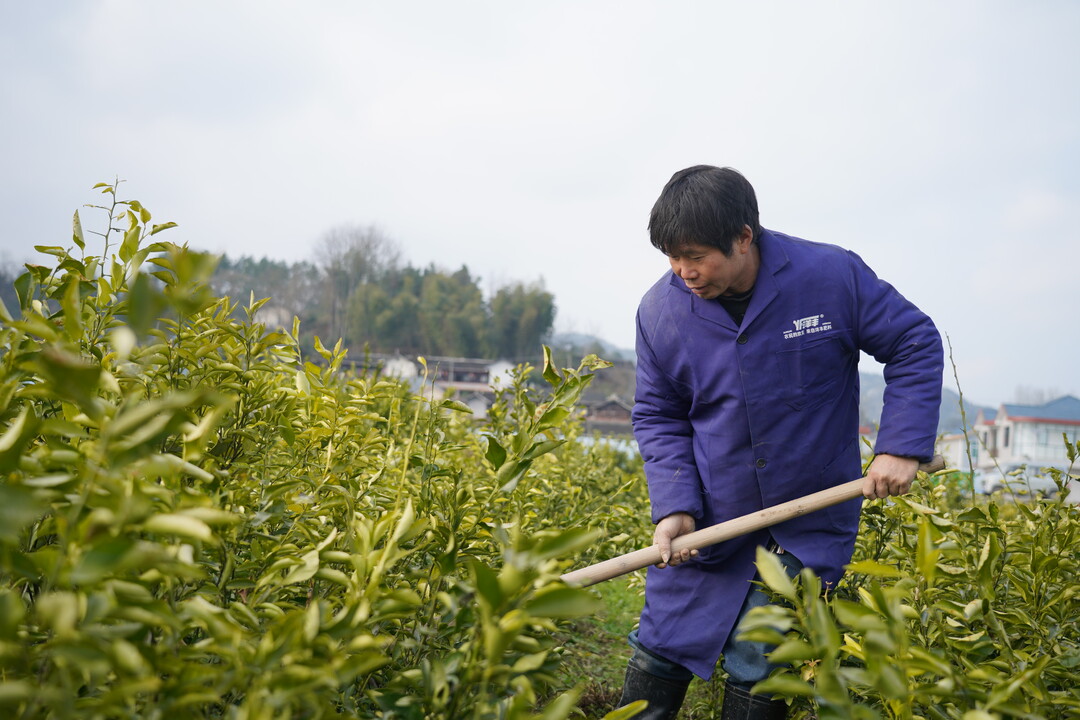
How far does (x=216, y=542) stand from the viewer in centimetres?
86

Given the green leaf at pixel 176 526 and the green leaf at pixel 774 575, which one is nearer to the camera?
the green leaf at pixel 176 526

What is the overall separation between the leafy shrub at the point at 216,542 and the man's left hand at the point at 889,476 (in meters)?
0.98

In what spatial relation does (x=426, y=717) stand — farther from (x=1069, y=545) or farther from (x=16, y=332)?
(x=1069, y=545)

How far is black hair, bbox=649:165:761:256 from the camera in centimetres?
223

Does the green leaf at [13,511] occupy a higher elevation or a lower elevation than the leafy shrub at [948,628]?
higher

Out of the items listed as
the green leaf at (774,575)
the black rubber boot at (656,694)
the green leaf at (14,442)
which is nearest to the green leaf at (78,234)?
the green leaf at (14,442)

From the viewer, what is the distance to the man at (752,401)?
7.41ft

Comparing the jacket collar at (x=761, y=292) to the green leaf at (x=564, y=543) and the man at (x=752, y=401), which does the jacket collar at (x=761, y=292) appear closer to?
the man at (x=752, y=401)

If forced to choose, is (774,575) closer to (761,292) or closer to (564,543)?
(564,543)

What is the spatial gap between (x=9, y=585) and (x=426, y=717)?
572 mm

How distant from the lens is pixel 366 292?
5459 centimetres

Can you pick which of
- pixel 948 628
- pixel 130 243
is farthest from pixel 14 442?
pixel 948 628

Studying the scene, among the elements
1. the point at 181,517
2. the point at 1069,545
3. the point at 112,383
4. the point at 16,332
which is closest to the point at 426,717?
the point at 181,517

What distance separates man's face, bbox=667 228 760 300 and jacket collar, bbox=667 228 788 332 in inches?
1.1
